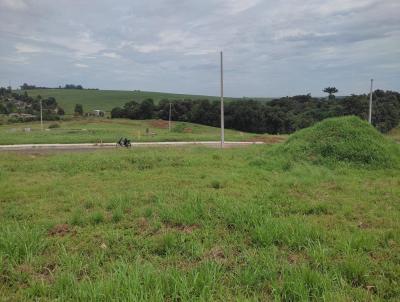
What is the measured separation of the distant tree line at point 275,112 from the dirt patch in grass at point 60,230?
1879 inches

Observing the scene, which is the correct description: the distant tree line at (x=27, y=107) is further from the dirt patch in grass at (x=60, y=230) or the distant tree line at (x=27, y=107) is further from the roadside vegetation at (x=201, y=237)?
the dirt patch in grass at (x=60, y=230)

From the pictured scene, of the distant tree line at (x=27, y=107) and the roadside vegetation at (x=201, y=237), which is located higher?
the distant tree line at (x=27, y=107)

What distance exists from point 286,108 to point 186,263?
68.5m

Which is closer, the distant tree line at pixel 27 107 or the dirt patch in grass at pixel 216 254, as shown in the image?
the dirt patch in grass at pixel 216 254

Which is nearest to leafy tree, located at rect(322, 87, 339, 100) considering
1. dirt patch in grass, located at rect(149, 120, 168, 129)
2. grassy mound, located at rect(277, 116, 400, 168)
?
dirt patch in grass, located at rect(149, 120, 168, 129)

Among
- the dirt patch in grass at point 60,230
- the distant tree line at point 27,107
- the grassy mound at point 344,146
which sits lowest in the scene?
the dirt patch in grass at point 60,230

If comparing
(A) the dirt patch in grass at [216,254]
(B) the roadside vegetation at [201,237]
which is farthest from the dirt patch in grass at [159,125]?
(A) the dirt patch in grass at [216,254]

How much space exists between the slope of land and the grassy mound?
313cm

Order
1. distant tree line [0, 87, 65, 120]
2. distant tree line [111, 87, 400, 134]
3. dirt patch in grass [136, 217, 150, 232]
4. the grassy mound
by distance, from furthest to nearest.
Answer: distant tree line [0, 87, 65, 120]
distant tree line [111, 87, 400, 134]
the grassy mound
dirt patch in grass [136, 217, 150, 232]

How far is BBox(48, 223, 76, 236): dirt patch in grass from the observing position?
474 cm

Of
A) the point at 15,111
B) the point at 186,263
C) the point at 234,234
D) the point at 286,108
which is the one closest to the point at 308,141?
the point at 234,234

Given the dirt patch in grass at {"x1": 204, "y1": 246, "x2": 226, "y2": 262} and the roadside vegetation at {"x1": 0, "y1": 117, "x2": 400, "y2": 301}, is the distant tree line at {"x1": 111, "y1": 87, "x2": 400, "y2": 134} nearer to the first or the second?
the roadside vegetation at {"x1": 0, "y1": 117, "x2": 400, "y2": 301}

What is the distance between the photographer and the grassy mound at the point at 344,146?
1130cm

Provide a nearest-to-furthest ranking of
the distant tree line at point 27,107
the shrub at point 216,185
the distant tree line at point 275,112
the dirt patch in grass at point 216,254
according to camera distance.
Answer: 1. the dirt patch in grass at point 216,254
2. the shrub at point 216,185
3. the distant tree line at point 275,112
4. the distant tree line at point 27,107
